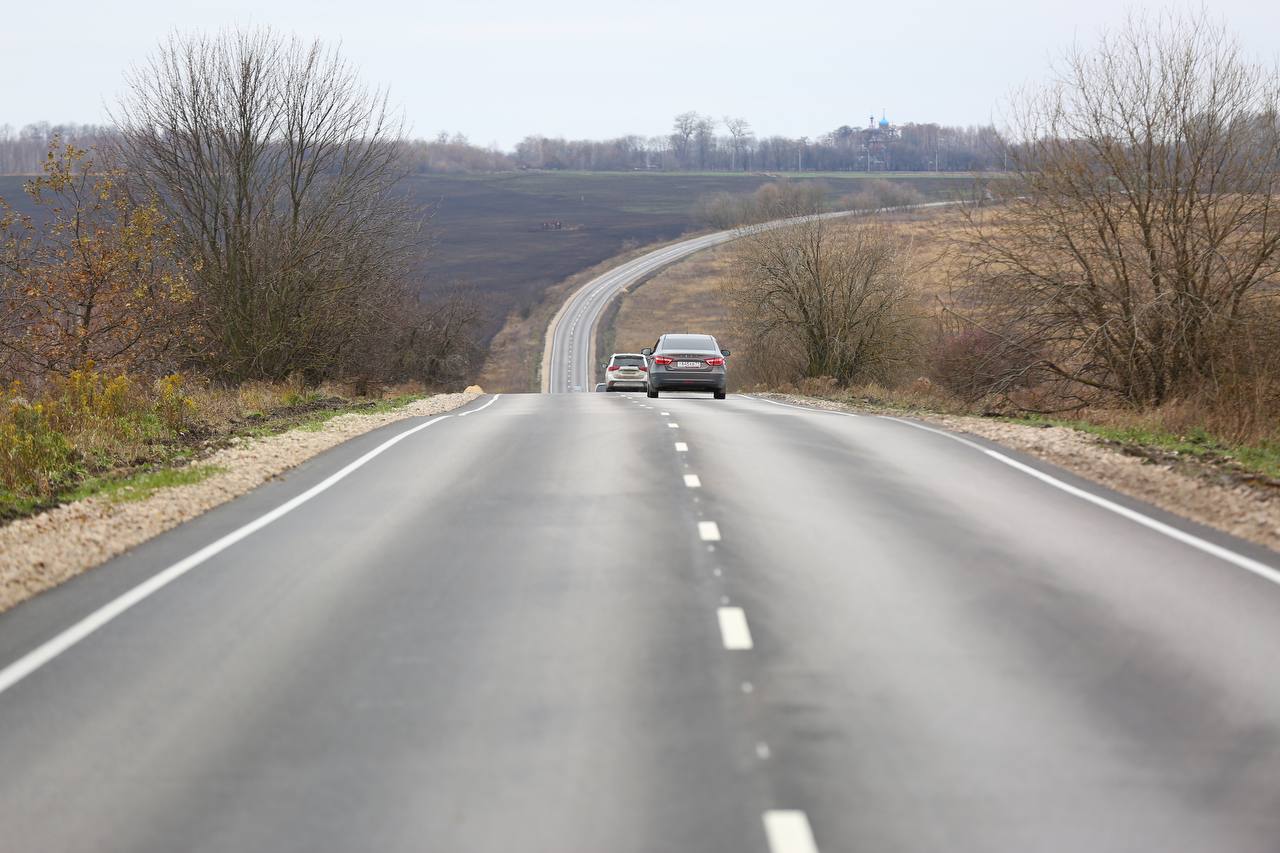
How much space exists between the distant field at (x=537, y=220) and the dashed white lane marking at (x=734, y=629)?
8910 cm

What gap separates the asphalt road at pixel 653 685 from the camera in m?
4.76

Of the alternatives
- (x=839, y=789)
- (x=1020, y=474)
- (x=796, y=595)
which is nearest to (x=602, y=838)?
(x=839, y=789)

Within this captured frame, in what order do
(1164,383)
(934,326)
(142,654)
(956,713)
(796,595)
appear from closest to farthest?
(956,713) → (142,654) → (796,595) → (1164,383) → (934,326)

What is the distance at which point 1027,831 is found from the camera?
462cm

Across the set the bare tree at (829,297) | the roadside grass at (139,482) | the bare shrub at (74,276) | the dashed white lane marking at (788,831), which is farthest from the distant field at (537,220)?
the dashed white lane marking at (788,831)

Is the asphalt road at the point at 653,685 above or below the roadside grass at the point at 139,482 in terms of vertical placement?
above

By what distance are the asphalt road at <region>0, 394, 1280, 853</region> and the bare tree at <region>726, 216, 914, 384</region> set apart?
3672 centimetres

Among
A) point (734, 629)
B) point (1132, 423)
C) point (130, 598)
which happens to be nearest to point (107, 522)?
point (130, 598)

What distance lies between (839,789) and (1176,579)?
5015 millimetres

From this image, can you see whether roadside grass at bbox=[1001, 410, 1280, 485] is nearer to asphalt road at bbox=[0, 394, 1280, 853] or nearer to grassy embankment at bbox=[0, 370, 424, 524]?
asphalt road at bbox=[0, 394, 1280, 853]

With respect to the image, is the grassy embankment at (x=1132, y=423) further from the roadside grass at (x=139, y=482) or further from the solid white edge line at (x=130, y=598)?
the roadside grass at (x=139, y=482)

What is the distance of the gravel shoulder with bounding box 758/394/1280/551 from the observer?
11.6 meters

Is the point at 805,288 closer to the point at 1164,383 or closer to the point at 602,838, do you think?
the point at 1164,383

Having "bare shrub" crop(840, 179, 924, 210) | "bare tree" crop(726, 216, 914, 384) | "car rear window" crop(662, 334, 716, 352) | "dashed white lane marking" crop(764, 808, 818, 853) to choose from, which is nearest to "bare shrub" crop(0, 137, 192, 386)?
"car rear window" crop(662, 334, 716, 352)
